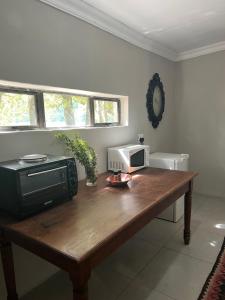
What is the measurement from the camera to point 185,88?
357cm

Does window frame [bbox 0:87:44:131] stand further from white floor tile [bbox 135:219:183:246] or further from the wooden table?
white floor tile [bbox 135:219:183:246]

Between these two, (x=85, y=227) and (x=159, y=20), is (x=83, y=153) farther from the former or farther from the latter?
(x=159, y=20)

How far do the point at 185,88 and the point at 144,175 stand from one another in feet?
6.60

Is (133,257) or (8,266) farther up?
(8,266)

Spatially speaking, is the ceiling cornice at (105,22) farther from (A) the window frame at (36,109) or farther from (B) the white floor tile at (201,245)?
(B) the white floor tile at (201,245)

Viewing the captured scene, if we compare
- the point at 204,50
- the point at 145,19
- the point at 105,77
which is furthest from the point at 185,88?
the point at 105,77

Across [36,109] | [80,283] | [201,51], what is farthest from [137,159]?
[201,51]

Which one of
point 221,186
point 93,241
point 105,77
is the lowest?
point 221,186

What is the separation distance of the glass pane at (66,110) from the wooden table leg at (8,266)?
39.6 inches

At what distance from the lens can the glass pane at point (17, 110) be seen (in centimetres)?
169

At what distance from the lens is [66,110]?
215cm

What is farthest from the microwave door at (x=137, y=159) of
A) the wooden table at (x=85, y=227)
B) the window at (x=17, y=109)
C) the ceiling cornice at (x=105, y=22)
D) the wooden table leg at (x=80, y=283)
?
the wooden table leg at (x=80, y=283)

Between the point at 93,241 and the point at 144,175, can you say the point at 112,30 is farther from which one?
the point at 93,241

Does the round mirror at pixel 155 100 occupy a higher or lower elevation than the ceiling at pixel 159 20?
lower
